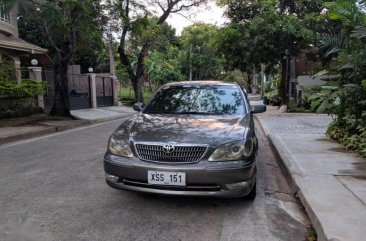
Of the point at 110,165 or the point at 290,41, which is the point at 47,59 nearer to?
the point at 290,41

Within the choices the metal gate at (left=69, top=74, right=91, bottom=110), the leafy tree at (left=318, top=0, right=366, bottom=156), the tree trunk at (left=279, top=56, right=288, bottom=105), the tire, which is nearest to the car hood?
the tire

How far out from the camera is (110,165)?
4.45 metres

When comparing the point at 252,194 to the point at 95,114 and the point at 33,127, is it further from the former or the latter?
the point at 95,114

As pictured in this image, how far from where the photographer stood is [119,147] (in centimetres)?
450

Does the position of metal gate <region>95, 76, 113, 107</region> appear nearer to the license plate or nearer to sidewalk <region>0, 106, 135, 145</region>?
sidewalk <region>0, 106, 135, 145</region>

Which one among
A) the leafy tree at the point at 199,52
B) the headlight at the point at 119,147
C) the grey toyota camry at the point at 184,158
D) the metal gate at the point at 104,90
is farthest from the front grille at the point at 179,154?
the leafy tree at the point at 199,52

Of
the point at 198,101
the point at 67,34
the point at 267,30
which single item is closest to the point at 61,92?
the point at 67,34

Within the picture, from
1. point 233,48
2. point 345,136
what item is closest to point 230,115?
point 345,136

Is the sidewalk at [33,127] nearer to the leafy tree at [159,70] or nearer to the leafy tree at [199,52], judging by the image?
the leafy tree at [159,70]

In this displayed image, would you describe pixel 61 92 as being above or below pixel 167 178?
above

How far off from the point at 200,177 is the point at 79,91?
19.5m

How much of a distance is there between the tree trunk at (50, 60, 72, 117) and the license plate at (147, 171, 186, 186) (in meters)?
11.8

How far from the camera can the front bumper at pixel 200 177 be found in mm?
4078

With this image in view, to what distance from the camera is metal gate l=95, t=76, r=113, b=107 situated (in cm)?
2438
